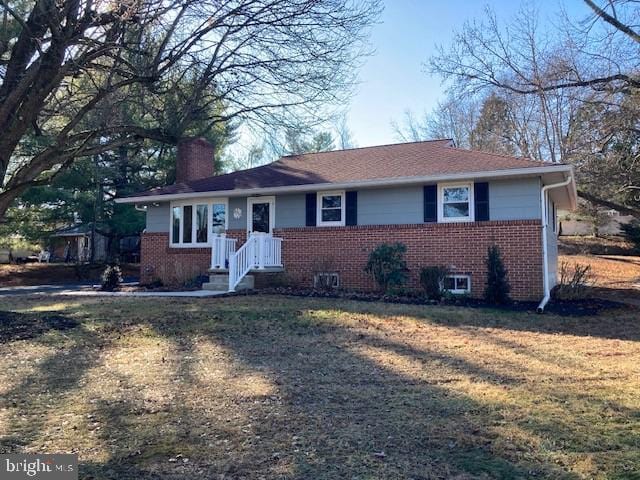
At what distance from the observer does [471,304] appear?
11641 mm

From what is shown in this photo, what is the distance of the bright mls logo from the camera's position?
311 cm

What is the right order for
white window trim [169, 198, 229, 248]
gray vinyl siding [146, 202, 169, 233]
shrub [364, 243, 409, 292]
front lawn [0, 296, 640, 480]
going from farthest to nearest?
gray vinyl siding [146, 202, 169, 233], white window trim [169, 198, 229, 248], shrub [364, 243, 409, 292], front lawn [0, 296, 640, 480]

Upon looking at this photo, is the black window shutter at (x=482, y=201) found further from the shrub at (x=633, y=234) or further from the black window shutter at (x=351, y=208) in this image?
the shrub at (x=633, y=234)

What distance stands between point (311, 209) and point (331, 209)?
617 millimetres

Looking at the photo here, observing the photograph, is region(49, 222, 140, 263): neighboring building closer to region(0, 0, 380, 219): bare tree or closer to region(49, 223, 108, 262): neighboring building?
region(49, 223, 108, 262): neighboring building

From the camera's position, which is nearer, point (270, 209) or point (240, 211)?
point (270, 209)

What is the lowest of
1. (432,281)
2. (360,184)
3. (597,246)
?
(432,281)

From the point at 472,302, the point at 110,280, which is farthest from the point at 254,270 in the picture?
the point at 472,302

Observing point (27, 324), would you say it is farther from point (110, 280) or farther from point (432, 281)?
point (432, 281)

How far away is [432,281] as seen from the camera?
1227 centimetres

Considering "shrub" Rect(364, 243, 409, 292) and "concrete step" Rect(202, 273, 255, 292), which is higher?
"shrub" Rect(364, 243, 409, 292)

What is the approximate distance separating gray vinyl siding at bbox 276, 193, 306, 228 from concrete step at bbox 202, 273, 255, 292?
2.02 meters

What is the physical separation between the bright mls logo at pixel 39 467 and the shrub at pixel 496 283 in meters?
10.2

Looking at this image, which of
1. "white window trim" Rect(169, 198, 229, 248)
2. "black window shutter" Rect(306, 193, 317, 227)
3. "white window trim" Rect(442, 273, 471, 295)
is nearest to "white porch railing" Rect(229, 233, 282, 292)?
"black window shutter" Rect(306, 193, 317, 227)
